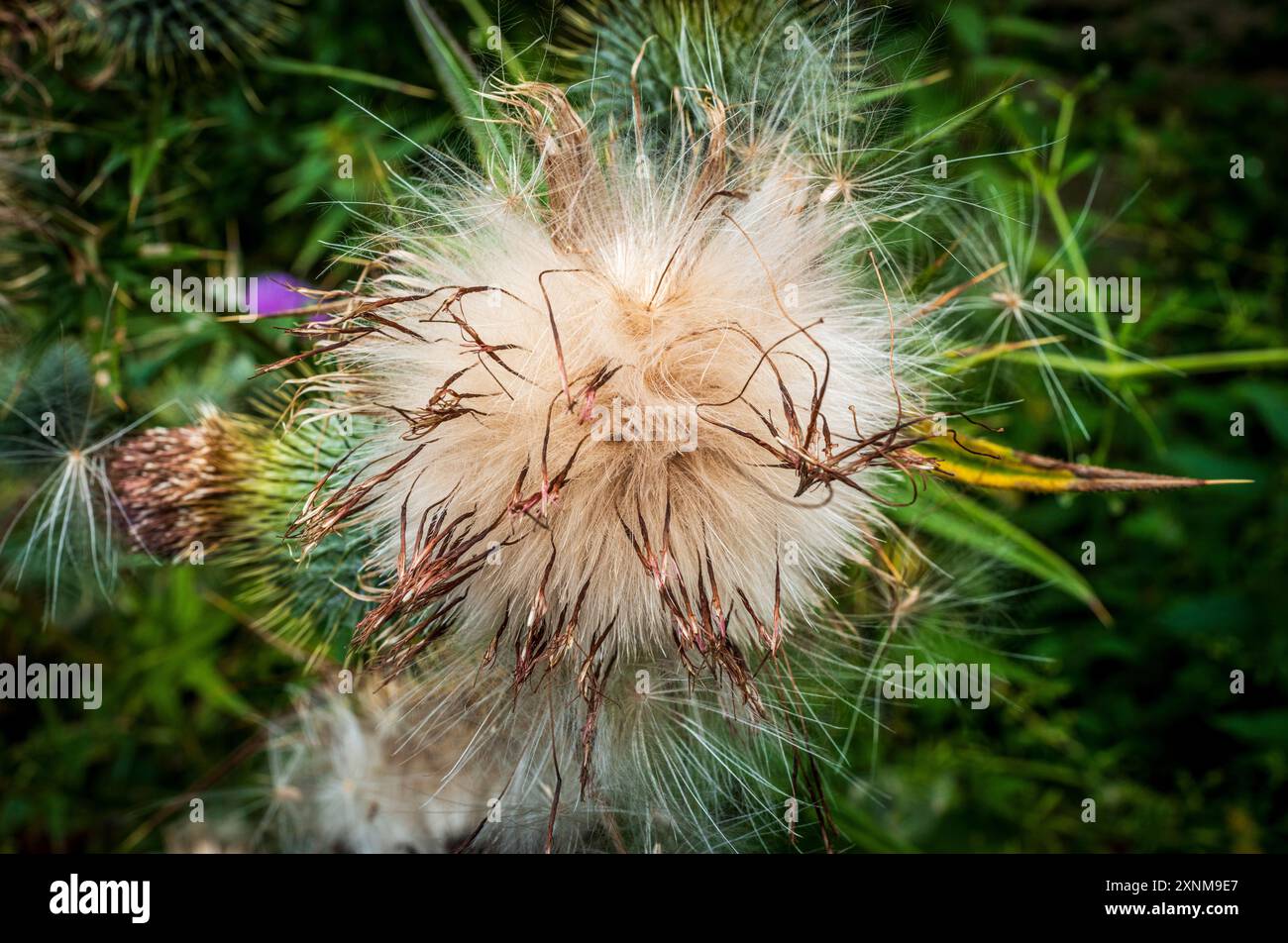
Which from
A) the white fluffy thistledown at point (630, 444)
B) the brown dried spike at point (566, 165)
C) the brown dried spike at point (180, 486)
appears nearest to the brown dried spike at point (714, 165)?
the white fluffy thistledown at point (630, 444)

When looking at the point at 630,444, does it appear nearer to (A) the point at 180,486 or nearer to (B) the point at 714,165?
(B) the point at 714,165

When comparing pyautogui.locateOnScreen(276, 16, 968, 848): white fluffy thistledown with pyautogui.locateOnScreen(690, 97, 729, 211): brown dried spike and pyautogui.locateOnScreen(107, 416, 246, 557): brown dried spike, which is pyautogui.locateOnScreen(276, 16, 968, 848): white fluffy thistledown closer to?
pyautogui.locateOnScreen(690, 97, 729, 211): brown dried spike

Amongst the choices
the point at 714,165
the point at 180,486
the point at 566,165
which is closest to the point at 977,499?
the point at 714,165

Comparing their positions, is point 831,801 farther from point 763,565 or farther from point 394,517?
point 394,517

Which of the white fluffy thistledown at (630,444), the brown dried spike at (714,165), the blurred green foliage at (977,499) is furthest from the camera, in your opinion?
the blurred green foliage at (977,499)

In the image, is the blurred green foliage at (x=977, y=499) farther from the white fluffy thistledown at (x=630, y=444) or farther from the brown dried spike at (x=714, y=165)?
the brown dried spike at (x=714, y=165)
